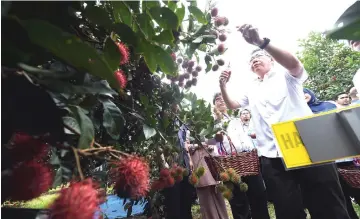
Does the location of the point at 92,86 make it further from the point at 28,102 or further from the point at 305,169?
the point at 305,169

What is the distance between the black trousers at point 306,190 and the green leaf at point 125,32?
909 mm

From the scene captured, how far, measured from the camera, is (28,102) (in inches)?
13.4

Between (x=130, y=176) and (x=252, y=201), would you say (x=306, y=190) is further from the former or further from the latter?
(x=130, y=176)

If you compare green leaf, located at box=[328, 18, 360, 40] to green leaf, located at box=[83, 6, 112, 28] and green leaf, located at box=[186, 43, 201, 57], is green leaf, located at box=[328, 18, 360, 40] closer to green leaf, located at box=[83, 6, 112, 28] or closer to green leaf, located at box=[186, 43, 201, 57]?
green leaf, located at box=[83, 6, 112, 28]

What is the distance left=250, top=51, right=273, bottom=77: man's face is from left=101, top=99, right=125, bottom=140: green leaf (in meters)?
0.95

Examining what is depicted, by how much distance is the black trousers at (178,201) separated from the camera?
6.04 feet

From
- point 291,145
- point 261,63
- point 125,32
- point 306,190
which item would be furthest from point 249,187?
point 125,32

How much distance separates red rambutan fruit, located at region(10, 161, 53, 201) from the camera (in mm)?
349

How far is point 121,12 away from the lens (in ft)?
1.62

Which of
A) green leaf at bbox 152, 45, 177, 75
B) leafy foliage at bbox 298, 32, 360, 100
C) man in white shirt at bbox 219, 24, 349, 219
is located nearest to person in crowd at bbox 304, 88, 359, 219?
man in white shirt at bbox 219, 24, 349, 219

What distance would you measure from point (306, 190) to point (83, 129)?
100 cm

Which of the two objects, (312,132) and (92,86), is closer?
(92,86)

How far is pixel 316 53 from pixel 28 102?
772cm

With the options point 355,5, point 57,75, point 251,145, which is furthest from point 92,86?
point 251,145
